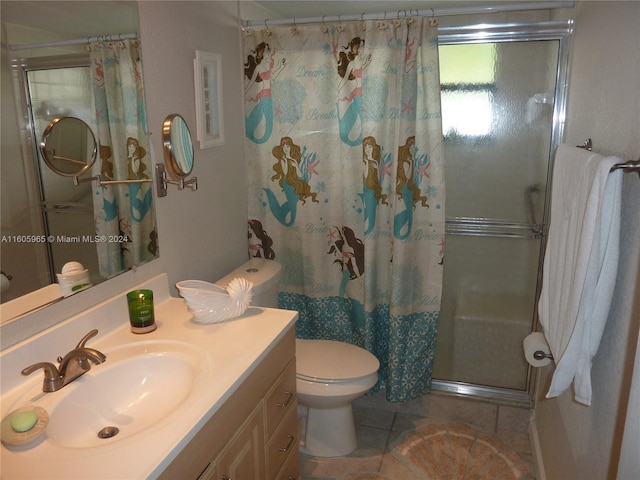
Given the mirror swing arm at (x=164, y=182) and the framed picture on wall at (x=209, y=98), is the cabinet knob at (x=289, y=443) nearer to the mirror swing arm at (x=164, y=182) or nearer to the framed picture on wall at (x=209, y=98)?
the mirror swing arm at (x=164, y=182)

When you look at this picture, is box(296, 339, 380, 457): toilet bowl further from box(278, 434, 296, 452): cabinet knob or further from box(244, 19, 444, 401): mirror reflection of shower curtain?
box(278, 434, 296, 452): cabinet knob

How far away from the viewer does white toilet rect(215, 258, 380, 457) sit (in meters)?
2.18

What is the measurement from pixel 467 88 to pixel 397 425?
1713mm

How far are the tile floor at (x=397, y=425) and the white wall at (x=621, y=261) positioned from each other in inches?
26.9

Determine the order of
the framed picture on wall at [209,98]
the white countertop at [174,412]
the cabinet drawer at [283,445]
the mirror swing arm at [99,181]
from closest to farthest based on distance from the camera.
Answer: the white countertop at [174,412] < the mirror swing arm at [99,181] < the cabinet drawer at [283,445] < the framed picture on wall at [209,98]

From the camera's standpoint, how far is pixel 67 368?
124cm

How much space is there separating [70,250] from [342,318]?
152cm

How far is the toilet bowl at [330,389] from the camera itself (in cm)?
218

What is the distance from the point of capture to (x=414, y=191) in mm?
2328

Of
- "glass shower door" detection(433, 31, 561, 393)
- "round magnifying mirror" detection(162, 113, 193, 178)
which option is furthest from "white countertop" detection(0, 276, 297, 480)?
"glass shower door" detection(433, 31, 561, 393)

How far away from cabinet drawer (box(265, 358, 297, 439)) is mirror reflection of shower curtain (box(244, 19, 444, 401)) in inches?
32.2

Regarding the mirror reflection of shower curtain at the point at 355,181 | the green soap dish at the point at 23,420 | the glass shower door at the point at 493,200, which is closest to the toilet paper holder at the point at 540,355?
the mirror reflection of shower curtain at the point at 355,181

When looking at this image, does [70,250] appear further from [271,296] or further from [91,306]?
[271,296]

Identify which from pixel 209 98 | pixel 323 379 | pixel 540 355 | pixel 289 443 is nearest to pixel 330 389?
pixel 323 379
